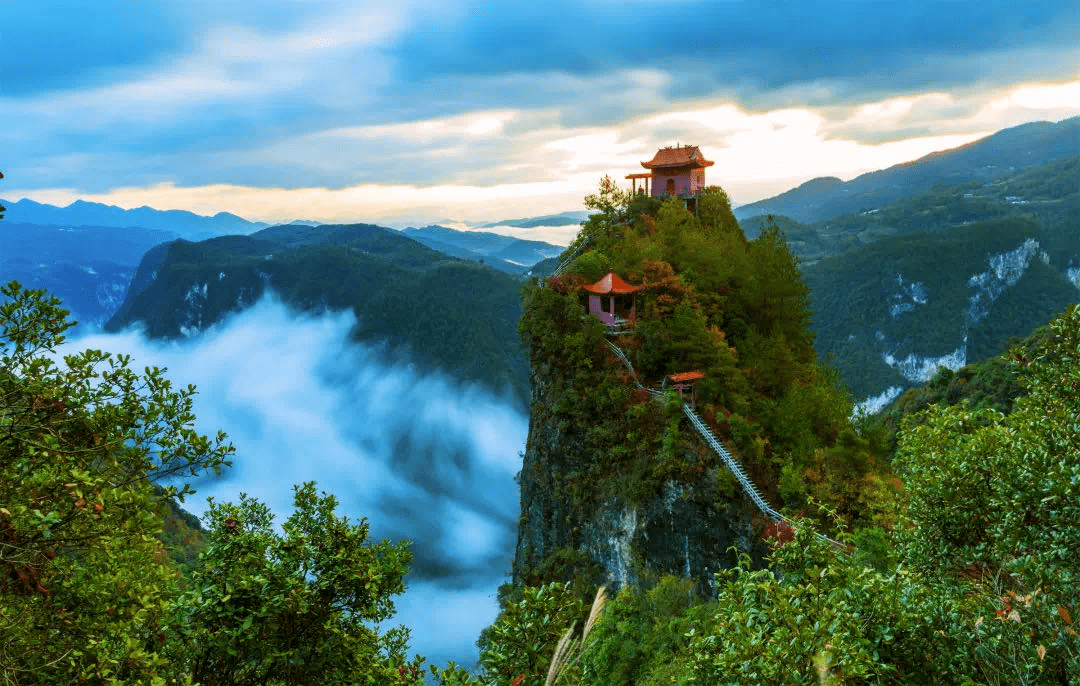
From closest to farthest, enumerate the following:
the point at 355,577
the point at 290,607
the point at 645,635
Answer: the point at 290,607 → the point at 355,577 → the point at 645,635

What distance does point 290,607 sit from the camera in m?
7.58

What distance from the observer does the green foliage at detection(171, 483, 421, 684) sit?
743cm

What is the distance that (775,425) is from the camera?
2786 centimetres

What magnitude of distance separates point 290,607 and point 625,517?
24.0 metres

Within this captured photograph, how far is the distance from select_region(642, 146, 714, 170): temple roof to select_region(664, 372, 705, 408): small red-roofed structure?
849 inches

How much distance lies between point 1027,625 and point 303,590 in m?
7.76

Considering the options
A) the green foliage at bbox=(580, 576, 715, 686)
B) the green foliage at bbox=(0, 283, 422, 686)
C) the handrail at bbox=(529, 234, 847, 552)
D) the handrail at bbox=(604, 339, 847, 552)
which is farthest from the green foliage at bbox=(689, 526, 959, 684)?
the handrail at bbox=(604, 339, 847, 552)

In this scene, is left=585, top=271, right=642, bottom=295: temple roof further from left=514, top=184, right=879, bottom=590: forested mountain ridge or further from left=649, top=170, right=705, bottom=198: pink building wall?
left=649, top=170, right=705, bottom=198: pink building wall

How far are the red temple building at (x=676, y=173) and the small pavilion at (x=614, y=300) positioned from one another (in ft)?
44.0

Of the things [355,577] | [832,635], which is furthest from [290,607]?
[832,635]

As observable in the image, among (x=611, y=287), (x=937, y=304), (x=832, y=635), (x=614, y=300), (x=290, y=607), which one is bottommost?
(x=937, y=304)

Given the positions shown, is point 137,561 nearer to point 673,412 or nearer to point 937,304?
point 673,412

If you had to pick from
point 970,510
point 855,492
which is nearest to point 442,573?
point 855,492

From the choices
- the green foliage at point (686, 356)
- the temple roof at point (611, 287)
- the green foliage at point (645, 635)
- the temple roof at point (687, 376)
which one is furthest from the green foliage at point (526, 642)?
the temple roof at point (611, 287)
